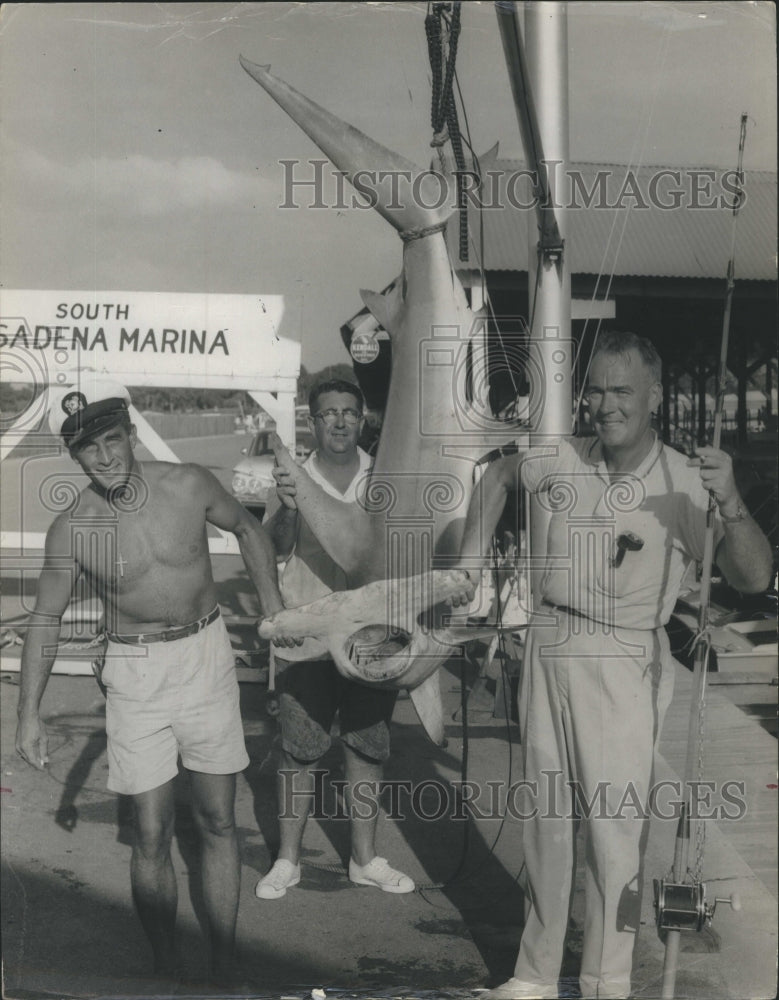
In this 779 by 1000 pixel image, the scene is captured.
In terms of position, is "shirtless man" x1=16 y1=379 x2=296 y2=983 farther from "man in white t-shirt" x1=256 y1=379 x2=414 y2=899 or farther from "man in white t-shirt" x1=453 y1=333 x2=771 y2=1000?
"man in white t-shirt" x1=453 y1=333 x2=771 y2=1000

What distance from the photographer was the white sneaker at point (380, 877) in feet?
10.4

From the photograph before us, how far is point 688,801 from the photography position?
2777 mm

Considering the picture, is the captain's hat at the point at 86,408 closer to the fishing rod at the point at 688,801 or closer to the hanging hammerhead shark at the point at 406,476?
the hanging hammerhead shark at the point at 406,476

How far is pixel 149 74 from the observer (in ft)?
10.1

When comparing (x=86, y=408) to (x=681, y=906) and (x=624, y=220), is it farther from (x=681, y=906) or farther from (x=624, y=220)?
(x=681, y=906)

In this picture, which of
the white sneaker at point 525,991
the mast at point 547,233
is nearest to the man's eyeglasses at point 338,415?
the mast at point 547,233

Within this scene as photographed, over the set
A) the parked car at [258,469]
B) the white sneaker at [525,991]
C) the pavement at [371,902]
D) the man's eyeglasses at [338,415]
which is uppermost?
the man's eyeglasses at [338,415]

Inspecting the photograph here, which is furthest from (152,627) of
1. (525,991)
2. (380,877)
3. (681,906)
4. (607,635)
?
(681,906)

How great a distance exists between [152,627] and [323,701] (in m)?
0.53

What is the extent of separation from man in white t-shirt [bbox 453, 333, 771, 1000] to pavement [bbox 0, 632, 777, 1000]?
0.62ft

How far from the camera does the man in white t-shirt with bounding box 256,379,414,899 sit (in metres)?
3.01

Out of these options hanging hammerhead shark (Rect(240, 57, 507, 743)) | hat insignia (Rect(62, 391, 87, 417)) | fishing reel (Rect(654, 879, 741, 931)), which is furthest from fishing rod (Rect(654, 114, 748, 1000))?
hat insignia (Rect(62, 391, 87, 417))

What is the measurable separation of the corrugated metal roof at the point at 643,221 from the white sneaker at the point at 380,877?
1674 millimetres

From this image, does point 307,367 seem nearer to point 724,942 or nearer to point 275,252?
point 275,252
